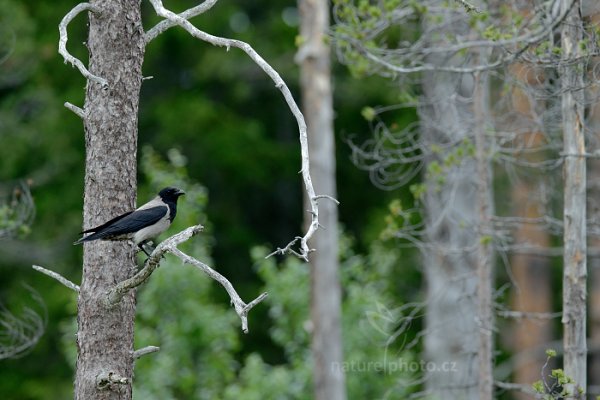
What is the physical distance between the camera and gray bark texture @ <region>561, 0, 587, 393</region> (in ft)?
27.4

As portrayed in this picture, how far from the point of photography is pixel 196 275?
1580cm

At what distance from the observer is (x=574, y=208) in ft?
28.0

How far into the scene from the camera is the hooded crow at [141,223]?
6945 mm

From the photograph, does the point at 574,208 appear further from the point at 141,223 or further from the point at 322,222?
the point at 322,222

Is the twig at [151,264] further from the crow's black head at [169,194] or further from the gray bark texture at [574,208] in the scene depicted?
the gray bark texture at [574,208]

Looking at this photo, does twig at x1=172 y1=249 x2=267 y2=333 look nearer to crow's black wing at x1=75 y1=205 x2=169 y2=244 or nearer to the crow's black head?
crow's black wing at x1=75 y1=205 x2=169 y2=244

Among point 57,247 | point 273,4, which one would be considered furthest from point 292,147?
point 57,247

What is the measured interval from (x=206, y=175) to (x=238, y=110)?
2409mm

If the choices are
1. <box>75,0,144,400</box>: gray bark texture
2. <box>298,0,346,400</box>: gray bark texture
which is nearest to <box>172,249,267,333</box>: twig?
<box>75,0,144,400</box>: gray bark texture

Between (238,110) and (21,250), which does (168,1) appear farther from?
(21,250)

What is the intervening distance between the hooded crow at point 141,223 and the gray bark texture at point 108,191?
101 millimetres

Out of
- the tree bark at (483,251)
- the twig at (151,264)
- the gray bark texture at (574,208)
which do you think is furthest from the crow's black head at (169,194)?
the gray bark texture at (574,208)

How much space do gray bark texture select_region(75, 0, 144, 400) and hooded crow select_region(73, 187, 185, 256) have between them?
0.10 metres

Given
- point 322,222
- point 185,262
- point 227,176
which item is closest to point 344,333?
point 322,222
